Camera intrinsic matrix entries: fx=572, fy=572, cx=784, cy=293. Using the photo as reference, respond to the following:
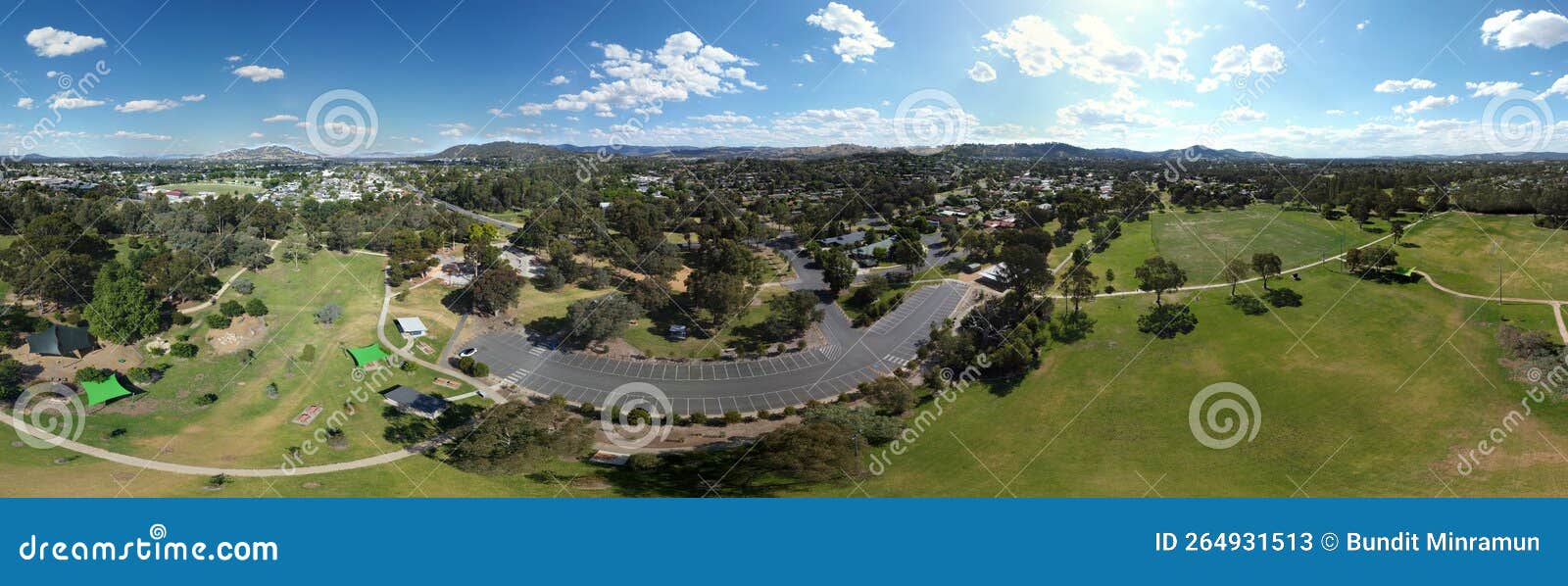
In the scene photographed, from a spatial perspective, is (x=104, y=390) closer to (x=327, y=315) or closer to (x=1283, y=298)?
(x=327, y=315)

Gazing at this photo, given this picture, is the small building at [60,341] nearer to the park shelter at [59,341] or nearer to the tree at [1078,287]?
the park shelter at [59,341]

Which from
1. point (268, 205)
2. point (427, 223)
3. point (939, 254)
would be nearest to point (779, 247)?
point (939, 254)

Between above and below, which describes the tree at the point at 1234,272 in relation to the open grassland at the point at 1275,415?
above

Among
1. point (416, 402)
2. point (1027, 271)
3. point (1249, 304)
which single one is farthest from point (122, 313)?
point (1249, 304)

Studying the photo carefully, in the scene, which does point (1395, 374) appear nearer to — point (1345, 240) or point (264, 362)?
point (1345, 240)

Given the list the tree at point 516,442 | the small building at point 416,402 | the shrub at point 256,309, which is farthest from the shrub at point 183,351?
the tree at point 516,442

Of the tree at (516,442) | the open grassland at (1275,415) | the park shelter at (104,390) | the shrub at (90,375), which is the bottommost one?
the open grassland at (1275,415)

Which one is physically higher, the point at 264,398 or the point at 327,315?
the point at 327,315
